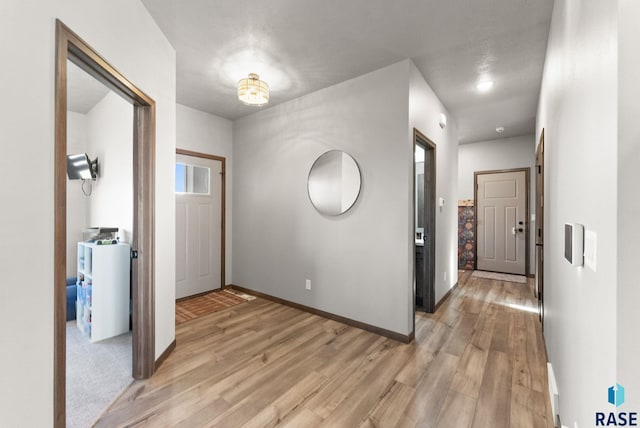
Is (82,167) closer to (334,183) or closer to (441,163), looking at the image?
(334,183)

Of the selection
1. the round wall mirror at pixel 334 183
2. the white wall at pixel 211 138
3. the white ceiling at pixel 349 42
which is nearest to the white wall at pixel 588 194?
the white ceiling at pixel 349 42

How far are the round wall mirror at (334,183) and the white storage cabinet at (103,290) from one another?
2.08m

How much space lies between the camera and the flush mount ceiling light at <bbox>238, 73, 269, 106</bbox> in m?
2.57

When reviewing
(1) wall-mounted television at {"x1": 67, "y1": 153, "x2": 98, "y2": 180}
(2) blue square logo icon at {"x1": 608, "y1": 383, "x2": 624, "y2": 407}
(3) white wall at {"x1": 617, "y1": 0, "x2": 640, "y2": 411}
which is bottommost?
(2) blue square logo icon at {"x1": 608, "y1": 383, "x2": 624, "y2": 407}

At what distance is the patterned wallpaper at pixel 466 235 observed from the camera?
569 cm

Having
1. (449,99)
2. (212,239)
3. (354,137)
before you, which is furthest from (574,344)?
(212,239)

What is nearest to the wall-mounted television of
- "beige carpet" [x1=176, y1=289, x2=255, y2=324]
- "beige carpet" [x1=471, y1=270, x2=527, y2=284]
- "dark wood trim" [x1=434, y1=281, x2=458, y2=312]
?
"beige carpet" [x1=176, y1=289, x2=255, y2=324]

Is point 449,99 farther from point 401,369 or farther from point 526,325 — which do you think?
point 401,369

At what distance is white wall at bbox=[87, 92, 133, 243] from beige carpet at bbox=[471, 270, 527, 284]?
564 centimetres

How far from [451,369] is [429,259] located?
1414mm

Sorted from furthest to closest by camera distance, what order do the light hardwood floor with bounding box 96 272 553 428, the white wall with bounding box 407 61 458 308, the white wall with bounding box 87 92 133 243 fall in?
the white wall with bounding box 87 92 133 243 < the white wall with bounding box 407 61 458 308 < the light hardwood floor with bounding box 96 272 553 428

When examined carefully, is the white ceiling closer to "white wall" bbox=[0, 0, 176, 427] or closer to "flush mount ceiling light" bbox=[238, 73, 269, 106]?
"flush mount ceiling light" bbox=[238, 73, 269, 106]

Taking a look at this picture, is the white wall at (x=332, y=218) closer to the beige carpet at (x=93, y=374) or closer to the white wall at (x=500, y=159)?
the beige carpet at (x=93, y=374)

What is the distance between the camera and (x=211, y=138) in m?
4.05
